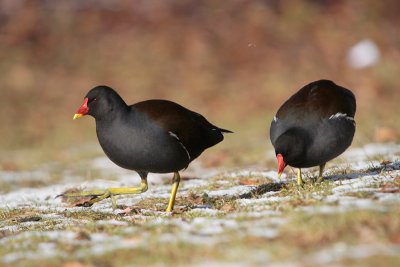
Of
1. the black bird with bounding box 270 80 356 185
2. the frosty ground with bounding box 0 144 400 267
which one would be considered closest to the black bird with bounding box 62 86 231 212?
the frosty ground with bounding box 0 144 400 267

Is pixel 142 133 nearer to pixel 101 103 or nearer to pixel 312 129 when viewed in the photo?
pixel 101 103

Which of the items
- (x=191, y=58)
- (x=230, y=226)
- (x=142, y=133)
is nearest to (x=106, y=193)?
(x=142, y=133)

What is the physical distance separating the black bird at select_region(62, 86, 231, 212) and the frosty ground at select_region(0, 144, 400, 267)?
51cm

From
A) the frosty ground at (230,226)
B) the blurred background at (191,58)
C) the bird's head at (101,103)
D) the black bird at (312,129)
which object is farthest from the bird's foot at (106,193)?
the blurred background at (191,58)

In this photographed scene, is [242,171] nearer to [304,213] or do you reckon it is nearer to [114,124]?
[114,124]

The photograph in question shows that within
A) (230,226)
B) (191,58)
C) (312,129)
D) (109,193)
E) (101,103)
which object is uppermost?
(191,58)

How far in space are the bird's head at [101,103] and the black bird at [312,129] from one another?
1.71 metres

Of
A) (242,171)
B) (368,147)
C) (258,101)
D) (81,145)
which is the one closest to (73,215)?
(242,171)

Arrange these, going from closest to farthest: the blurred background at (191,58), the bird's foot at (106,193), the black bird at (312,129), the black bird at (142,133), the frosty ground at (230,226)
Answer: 1. the frosty ground at (230,226)
2. the black bird at (142,133)
3. the black bird at (312,129)
4. the bird's foot at (106,193)
5. the blurred background at (191,58)

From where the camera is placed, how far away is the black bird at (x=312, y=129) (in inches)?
259

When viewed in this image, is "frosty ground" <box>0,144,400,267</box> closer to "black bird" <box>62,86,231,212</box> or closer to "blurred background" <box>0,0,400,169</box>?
"black bird" <box>62,86,231,212</box>

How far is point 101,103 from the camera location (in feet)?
21.2

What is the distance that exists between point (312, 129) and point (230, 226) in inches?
83.7

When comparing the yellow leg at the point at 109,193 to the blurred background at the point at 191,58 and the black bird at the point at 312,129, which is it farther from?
the blurred background at the point at 191,58
